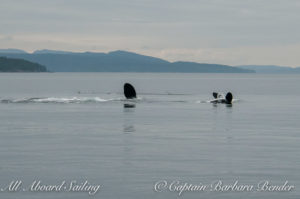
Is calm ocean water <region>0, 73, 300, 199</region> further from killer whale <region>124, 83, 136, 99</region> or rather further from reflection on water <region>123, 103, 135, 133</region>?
killer whale <region>124, 83, 136, 99</region>

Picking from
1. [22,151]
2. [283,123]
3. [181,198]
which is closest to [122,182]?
[181,198]

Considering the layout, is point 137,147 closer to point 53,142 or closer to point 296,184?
point 53,142

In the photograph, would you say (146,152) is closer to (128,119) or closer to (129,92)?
(128,119)

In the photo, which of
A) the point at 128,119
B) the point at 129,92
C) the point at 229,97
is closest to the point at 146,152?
the point at 128,119

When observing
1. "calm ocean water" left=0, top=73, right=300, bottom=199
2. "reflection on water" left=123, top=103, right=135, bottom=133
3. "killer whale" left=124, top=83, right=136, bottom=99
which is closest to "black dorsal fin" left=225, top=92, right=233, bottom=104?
"killer whale" left=124, top=83, right=136, bottom=99

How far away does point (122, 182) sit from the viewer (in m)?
19.0

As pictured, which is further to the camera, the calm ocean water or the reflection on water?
the reflection on water

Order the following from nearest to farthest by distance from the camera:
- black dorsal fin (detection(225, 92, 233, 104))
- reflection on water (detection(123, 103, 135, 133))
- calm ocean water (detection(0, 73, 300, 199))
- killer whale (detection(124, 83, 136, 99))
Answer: calm ocean water (detection(0, 73, 300, 199)) → reflection on water (detection(123, 103, 135, 133)) → black dorsal fin (detection(225, 92, 233, 104)) → killer whale (detection(124, 83, 136, 99))

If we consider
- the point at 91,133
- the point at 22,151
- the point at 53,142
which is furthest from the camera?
the point at 91,133

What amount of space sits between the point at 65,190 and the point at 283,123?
910 inches

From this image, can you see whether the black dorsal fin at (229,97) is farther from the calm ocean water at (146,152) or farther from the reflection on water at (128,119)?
the calm ocean water at (146,152)

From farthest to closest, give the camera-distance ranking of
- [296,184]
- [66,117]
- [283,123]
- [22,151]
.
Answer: [66,117], [283,123], [22,151], [296,184]

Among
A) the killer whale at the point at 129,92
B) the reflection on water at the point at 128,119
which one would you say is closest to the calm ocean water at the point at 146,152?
the reflection on water at the point at 128,119

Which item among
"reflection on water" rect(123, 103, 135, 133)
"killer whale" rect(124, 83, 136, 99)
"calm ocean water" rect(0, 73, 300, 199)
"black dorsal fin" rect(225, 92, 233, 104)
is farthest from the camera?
"killer whale" rect(124, 83, 136, 99)
